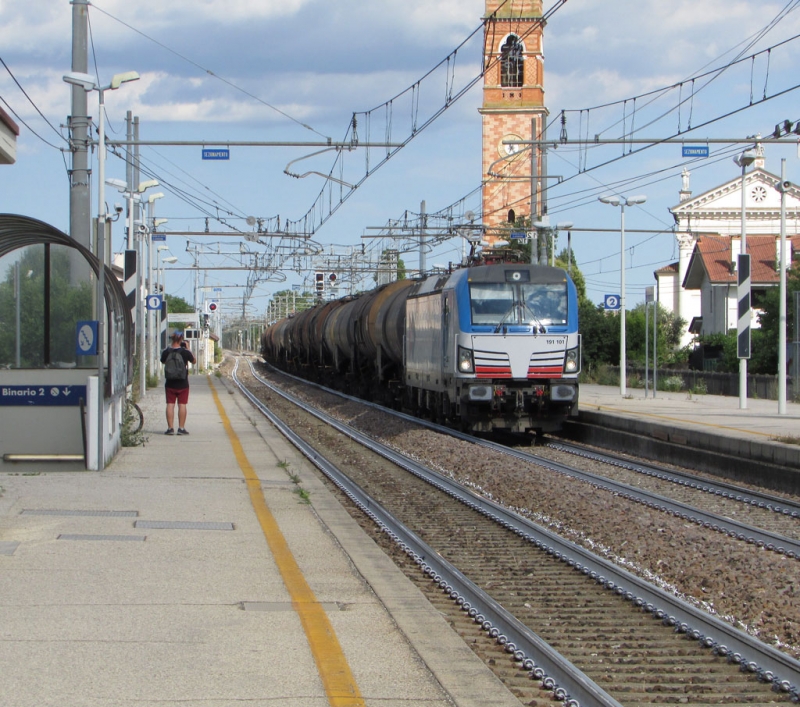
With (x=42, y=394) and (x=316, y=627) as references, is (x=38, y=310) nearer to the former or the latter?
(x=42, y=394)

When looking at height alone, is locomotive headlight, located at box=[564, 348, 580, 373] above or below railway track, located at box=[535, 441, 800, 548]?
above

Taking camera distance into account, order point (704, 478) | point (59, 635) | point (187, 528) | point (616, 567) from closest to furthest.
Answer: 1. point (59, 635)
2. point (616, 567)
3. point (187, 528)
4. point (704, 478)

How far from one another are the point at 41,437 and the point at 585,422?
1212 cm

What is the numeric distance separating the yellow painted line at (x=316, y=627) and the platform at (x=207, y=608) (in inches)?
0.5

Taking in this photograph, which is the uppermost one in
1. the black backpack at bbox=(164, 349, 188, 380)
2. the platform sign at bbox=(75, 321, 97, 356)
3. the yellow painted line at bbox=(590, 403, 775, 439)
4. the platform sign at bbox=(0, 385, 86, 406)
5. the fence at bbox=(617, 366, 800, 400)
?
the platform sign at bbox=(75, 321, 97, 356)

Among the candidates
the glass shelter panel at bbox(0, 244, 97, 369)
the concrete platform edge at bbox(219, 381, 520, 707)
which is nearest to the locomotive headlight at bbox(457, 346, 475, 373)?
the glass shelter panel at bbox(0, 244, 97, 369)

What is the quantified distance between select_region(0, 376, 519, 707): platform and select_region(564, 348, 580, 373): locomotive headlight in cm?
917

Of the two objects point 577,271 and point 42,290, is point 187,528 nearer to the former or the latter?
point 42,290

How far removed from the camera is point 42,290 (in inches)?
533

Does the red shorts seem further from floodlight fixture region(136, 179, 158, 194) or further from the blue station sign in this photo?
floodlight fixture region(136, 179, 158, 194)

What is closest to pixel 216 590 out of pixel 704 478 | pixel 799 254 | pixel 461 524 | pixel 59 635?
pixel 59 635

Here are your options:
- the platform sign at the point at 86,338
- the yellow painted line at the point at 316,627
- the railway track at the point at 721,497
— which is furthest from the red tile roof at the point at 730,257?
the yellow painted line at the point at 316,627

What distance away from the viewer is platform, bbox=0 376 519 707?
4914 millimetres

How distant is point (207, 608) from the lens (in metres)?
6.41
